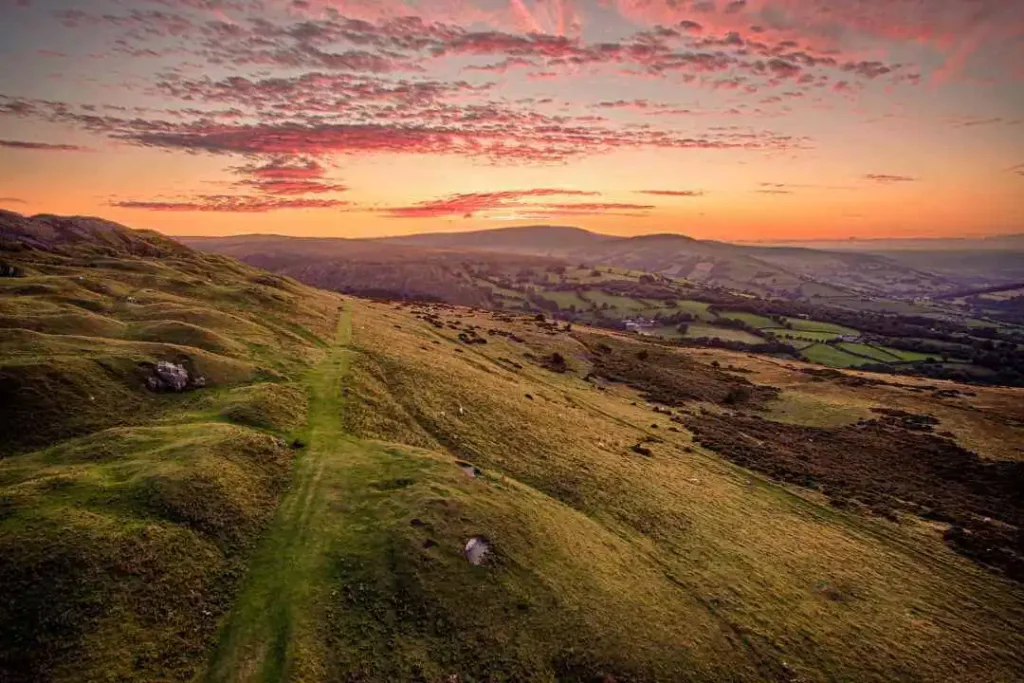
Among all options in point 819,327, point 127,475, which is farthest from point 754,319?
point 127,475

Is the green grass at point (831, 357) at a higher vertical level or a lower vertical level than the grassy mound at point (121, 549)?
lower

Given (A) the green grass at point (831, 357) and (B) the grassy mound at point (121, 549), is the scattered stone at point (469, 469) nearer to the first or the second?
(B) the grassy mound at point (121, 549)

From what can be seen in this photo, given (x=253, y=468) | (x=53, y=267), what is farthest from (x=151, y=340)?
(x=53, y=267)

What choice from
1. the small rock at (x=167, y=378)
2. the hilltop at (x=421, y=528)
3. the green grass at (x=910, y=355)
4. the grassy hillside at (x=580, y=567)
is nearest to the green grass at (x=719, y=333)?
the green grass at (x=910, y=355)

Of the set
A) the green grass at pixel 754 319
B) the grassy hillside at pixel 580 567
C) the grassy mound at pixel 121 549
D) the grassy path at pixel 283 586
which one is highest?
the grassy mound at pixel 121 549

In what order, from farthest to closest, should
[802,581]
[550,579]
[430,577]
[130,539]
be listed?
[802,581]
[550,579]
[430,577]
[130,539]

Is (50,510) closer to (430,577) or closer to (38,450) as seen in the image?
(38,450)
